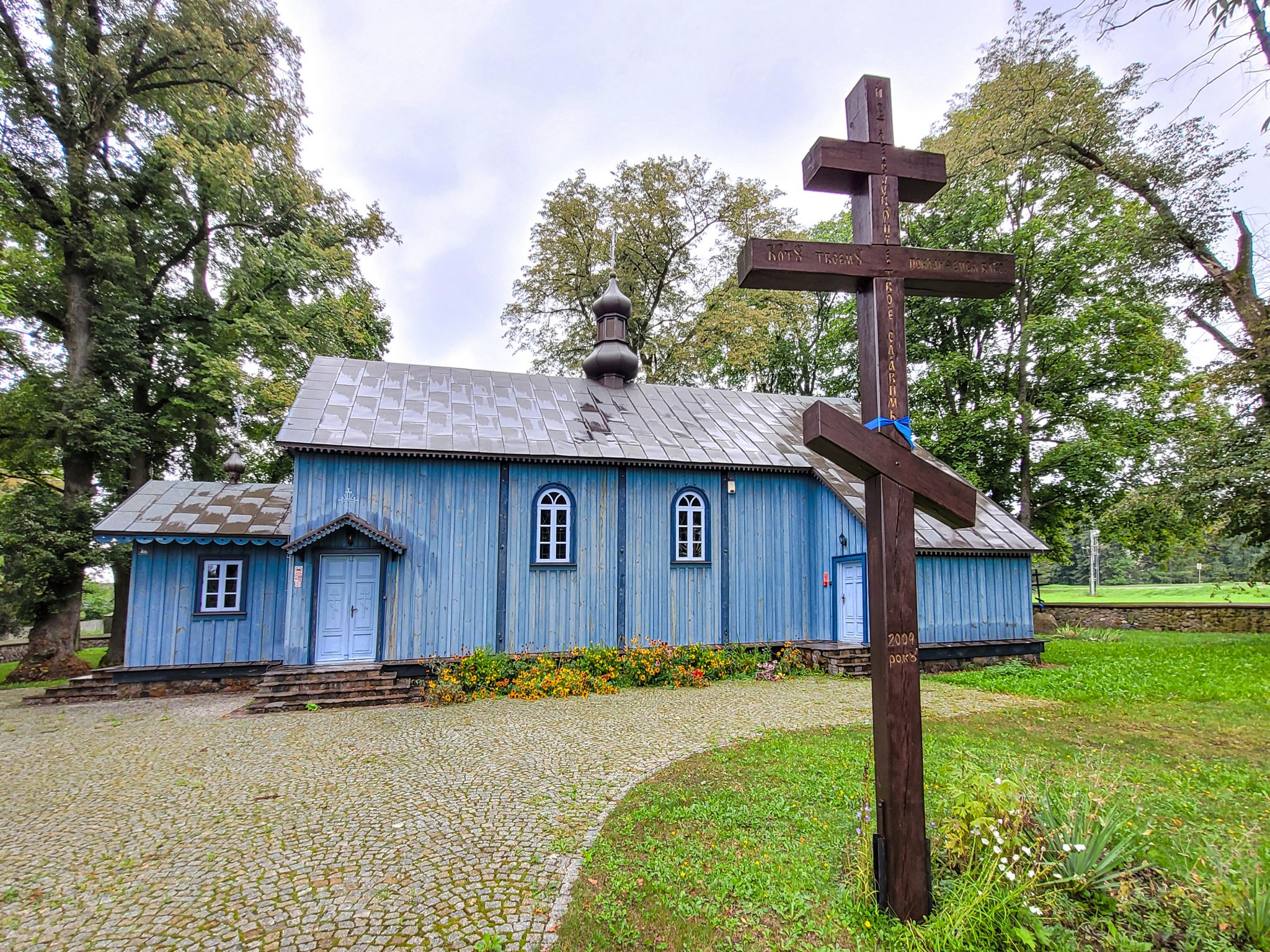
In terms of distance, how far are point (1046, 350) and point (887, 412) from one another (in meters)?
18.8

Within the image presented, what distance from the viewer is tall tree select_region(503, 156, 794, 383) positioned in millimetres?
22562

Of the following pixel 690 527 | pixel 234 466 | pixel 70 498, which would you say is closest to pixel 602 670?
pixel 690 527

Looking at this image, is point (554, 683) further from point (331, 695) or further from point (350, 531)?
point (350, 531)

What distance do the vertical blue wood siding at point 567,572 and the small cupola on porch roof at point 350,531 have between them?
81.8 inches

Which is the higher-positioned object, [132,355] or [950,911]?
[132,355]

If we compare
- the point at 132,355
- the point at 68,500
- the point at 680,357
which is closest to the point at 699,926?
the point at 68,500

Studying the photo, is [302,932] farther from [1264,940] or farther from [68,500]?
[68,500]

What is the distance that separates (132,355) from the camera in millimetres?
14922

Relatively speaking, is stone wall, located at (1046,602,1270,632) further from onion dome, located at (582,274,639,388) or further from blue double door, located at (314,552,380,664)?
blue double door, located at (314,552,380,664)

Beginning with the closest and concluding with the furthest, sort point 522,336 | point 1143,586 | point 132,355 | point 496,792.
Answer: point 496,792 → point 132,355 → point 522,336 → point 1143,586

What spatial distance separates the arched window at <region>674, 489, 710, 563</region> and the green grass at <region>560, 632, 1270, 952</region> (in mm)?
5660

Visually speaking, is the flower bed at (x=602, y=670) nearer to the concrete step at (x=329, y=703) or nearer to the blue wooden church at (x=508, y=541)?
the blue wooden church at (x=508, y=541)

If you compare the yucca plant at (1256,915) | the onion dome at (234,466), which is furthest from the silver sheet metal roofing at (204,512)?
the yucca plant at (1256,915)

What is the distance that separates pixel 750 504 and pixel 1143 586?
46.6 m
